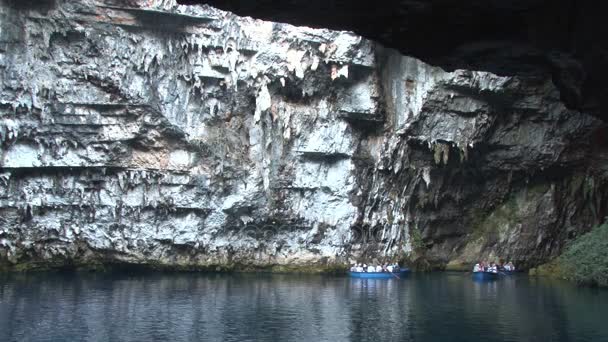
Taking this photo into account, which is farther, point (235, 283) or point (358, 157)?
point (358, 157)

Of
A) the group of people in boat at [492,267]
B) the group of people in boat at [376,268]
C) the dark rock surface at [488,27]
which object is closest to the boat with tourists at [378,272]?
the group of people in boat at [376,268]

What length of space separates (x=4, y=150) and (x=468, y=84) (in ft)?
78.6

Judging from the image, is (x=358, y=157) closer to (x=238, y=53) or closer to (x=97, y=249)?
(x=238, y=53)

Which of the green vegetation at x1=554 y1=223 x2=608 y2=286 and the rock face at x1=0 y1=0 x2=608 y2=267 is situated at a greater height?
the rock face at x1=0 y1=0 x2=608 y2=267

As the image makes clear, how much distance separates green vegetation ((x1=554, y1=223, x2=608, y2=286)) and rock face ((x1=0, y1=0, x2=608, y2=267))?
4940 mm

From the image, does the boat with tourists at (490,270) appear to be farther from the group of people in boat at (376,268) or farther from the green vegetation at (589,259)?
the group of people in boat at (376,268)

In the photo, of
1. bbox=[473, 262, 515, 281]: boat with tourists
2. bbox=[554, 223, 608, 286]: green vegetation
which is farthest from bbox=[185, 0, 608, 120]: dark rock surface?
bbox=[473, 262, 515, 281]: boat with tourists

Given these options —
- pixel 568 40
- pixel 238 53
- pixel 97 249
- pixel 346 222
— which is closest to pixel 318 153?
pixel 346 222

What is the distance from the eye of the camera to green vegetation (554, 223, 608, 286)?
32.1 metres

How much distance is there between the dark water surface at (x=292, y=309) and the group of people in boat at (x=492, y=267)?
1.73m

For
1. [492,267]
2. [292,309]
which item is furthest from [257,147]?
[492,267]

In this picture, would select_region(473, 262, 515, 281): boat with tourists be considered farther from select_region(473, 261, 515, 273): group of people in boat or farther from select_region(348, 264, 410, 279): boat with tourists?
select_region(348, 264, 410, 279): boat with tourists

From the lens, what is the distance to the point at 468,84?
3450cm

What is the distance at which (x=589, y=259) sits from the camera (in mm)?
33000
